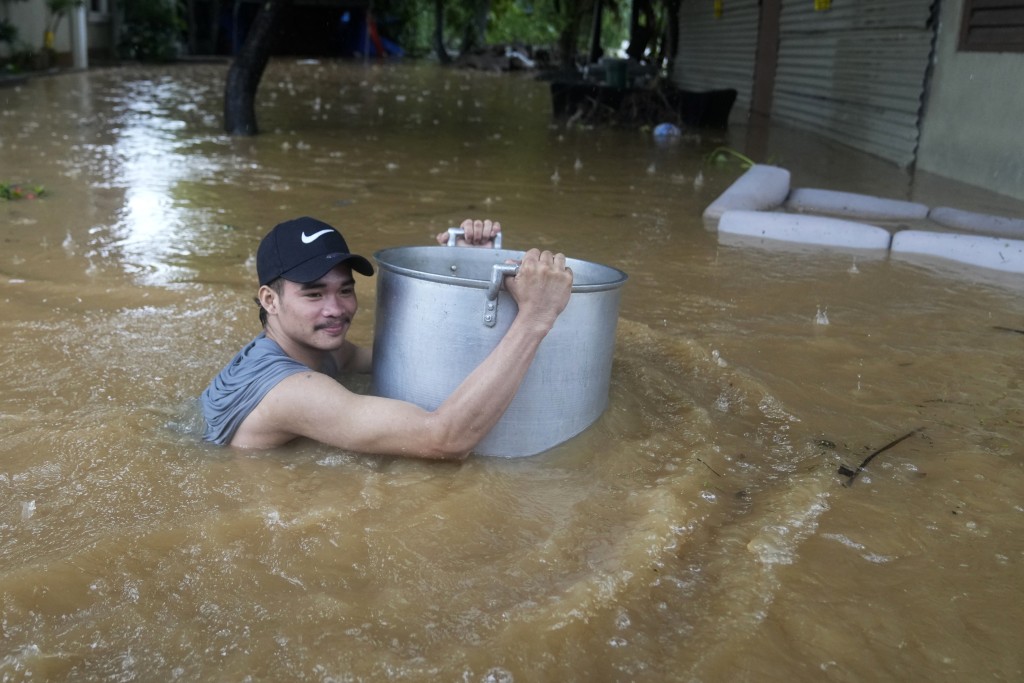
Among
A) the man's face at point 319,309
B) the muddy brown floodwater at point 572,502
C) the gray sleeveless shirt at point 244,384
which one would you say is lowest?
Result: the muddy brown floodwater at point 572,502

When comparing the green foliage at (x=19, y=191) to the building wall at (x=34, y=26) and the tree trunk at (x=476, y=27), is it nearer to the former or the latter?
the building wall at (x=34, y=26)

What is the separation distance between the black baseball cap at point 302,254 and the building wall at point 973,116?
6866 mm

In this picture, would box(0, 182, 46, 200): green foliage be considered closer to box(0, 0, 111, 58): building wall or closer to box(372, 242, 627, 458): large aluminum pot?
box(372, 242, 627, 458): large aluminum pot

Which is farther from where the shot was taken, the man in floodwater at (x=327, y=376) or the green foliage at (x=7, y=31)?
the green foliage at (x=7, y=31)

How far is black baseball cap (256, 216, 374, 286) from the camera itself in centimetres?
269

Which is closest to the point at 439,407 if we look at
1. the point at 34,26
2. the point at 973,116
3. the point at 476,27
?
the point at 973,116

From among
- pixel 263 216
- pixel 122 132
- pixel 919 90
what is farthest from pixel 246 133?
pixel 919 90

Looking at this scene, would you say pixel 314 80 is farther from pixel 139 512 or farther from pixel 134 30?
pixel 139 512

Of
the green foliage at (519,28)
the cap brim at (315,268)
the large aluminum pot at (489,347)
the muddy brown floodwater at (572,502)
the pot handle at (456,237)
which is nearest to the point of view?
the muddy brown floodwater at (572,502)

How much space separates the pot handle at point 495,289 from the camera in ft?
7.99

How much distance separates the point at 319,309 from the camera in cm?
Answer: 278

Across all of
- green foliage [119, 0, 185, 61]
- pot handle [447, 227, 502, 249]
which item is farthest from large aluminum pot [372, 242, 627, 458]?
A: green foliage [119, 0, 185, 61]

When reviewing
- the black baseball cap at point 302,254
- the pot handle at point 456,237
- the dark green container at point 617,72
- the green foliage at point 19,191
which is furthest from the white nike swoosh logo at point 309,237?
the dark green container at point 617,72

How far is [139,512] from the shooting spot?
244 centimetres
